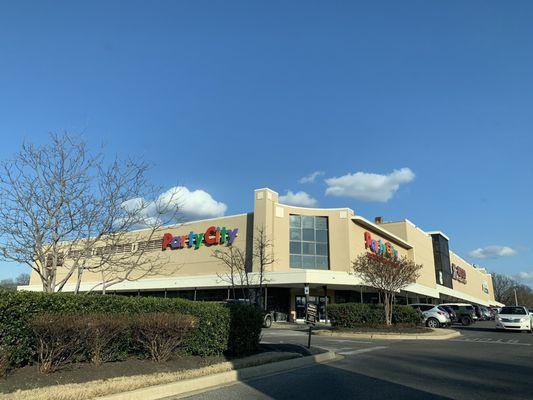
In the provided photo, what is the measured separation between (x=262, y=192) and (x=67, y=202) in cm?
3151

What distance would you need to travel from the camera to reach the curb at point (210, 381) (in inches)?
318

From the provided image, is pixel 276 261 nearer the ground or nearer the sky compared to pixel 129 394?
nearer the sky

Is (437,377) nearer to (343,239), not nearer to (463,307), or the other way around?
(463,307)

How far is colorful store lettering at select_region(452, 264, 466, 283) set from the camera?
9638 cm

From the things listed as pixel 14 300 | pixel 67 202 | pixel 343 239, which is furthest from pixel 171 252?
pixel 14 300

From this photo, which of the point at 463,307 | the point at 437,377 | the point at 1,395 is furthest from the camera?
the point at 463,307

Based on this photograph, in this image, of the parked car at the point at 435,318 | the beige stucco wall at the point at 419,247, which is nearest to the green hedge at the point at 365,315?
the parked car at the point at 435,318

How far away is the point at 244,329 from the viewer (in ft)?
43.1

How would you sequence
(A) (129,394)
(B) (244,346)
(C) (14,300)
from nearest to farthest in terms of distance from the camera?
(A) (129,394) < (C) (14,300) < (B) (244,346)

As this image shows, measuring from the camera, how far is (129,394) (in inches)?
312

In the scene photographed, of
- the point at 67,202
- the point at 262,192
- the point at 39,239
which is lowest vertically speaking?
the point at 39,239

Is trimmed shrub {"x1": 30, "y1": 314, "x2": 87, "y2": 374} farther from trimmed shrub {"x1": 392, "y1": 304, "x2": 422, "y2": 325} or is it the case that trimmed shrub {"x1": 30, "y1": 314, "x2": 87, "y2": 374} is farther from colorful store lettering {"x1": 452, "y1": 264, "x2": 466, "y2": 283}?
colorful store lettering {"x1": 452, "y1": 264, "x2": 466, "y2": 283}

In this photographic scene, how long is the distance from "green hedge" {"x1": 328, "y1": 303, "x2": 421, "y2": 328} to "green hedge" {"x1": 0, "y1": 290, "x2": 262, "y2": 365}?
14.0 m

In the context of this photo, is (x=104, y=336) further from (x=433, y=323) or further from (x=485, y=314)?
(x=485, y=314)
